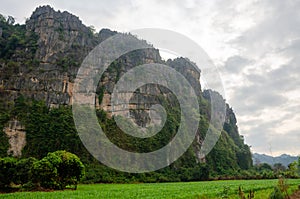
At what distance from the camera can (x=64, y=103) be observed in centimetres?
6022

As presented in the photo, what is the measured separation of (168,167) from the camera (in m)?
60.7

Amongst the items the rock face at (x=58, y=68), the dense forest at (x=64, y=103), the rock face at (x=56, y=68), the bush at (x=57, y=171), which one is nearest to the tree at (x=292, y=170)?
the dense forest at (x=64, y=103)

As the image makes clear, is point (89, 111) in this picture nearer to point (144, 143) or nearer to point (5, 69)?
point (144, 143)

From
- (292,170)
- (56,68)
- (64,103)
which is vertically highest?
(56,68)

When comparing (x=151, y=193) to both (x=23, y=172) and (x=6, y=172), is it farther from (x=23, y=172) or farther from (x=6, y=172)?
(x=6, y=172)

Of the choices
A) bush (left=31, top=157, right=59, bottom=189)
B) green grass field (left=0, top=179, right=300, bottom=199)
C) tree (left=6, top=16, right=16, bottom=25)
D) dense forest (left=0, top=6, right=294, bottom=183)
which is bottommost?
green grass field (left=0, top=179, right=300, bottom=199)

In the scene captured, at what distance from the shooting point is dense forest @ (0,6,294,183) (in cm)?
5431

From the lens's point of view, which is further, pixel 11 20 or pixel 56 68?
pixel 11 20

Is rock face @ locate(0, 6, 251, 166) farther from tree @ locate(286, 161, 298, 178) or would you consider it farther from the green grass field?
the green grass field

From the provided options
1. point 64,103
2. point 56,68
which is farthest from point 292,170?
point 56,68

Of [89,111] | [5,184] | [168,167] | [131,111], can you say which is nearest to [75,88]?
[89,111]

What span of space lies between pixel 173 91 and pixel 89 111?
28643 millimetres

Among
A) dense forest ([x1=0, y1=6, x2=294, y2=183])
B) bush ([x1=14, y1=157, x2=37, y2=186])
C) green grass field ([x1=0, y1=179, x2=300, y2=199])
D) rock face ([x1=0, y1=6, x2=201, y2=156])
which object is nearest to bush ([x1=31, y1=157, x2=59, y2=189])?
green grass field ([x1=0, y1=179, x2=300, y2=199])

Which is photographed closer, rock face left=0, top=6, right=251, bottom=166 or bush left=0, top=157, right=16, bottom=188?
bush left=0, top=157, right=16, bottom=188
